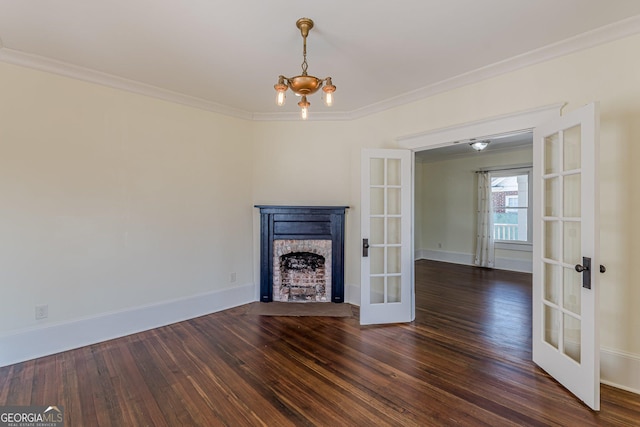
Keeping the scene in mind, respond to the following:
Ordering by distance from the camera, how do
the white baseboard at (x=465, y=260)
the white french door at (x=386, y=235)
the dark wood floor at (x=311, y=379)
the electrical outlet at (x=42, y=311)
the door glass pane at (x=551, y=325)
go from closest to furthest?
the dark wood floor at (x=311, y=379) → the door glass pane at (x=551, y=325) → the electrical outlet at (x=42, y=311) → the white french door at (x=386, y=235) → the white baseboard at (x=465, y=260)

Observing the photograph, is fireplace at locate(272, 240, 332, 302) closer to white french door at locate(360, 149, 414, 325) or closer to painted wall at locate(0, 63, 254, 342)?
painted wall at locate(0, 63, 254, 342)

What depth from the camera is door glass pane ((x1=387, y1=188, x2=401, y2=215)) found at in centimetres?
363

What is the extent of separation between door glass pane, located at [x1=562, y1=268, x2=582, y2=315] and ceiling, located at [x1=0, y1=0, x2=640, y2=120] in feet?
6.06

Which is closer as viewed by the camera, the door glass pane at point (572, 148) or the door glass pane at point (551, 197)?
the door glass pane at point (572, 148)

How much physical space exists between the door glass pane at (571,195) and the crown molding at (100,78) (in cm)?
384

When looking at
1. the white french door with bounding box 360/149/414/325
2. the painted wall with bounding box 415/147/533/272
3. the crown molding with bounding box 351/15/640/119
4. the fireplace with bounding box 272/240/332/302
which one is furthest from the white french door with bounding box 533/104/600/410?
the painted wall with bounding box 415/147/533/272

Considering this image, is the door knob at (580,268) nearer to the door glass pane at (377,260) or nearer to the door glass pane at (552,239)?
the door glass pane at (552,239)

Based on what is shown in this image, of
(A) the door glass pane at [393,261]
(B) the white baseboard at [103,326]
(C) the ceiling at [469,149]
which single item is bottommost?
(B) the white baseboard at [103,326]

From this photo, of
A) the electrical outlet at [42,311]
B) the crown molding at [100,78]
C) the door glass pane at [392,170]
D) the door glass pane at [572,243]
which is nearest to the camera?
the door glass pane at [572,243]

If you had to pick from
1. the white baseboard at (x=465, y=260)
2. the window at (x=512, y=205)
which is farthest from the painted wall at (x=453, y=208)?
the window at (x=512, y=205)

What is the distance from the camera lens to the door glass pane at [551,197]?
237 centimetres

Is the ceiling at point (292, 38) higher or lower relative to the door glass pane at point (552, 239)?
higher

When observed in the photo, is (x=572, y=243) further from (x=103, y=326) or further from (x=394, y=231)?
(x=103, y=326)

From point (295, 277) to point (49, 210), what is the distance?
2.90 meters
